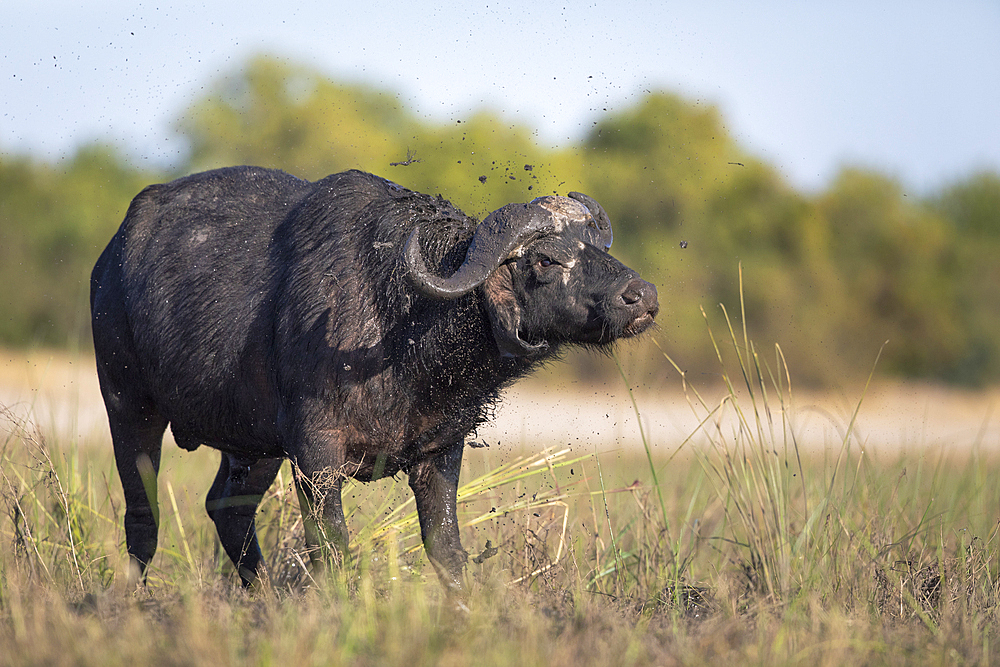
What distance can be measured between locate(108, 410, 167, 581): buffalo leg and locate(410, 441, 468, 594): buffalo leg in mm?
1591

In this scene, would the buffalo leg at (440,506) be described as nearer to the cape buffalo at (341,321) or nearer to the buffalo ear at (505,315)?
the cape buffalo at (341,321)

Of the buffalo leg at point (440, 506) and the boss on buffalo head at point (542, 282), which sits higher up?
the boss on buffalo head at point (542, 282)

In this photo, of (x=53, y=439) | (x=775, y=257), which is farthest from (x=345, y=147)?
(x=53, y=439)

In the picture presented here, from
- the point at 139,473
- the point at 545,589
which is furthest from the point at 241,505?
the point at 545,589

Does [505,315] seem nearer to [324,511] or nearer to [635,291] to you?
[635,291]

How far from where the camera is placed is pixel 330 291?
4773 mm

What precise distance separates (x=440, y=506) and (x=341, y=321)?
1120 mm

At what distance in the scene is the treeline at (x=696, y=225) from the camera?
76.0 ft

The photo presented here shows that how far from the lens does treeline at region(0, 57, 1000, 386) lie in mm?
23172

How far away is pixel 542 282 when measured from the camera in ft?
15.0

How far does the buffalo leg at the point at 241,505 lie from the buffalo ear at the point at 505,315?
1.69 metres

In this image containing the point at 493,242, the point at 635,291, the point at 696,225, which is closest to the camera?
the point at 635,291

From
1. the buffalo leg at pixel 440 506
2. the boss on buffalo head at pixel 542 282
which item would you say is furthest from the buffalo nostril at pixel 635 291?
the buffalo leg at pixel 440 506

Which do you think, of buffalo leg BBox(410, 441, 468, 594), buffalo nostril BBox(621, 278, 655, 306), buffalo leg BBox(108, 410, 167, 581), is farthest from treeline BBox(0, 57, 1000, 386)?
buffalo nostril BBox(621, 278, 655, 306)
